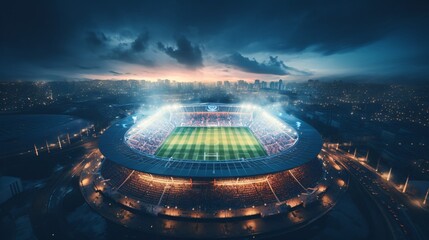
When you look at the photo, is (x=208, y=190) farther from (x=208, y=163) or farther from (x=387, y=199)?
(x=387, y=199)

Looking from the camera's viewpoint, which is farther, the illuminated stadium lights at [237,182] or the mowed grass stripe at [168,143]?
the mowed grass stripe at [168,143]

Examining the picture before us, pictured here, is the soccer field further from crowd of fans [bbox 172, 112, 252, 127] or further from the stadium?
crowd of fans [bbox 172, 112, 252, 127]

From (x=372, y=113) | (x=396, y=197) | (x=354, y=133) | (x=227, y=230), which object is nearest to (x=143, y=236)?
(x=227, y=230)

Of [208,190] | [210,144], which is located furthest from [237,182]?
[210,144]

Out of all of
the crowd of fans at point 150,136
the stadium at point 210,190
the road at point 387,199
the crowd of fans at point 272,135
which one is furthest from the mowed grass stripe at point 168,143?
the road at point 387,199

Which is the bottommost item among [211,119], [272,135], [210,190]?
[210,190]

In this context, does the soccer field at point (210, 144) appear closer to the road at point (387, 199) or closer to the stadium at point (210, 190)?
the stadium at point (210, 190)

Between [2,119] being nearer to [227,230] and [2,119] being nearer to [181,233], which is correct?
[181,233]

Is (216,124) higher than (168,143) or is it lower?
higher
